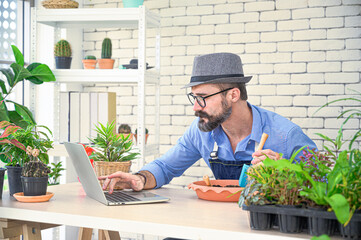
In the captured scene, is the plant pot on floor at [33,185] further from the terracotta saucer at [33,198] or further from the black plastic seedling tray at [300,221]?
the black plastic seedling tray at [300,221]

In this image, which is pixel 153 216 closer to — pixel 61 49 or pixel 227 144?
pixel 227 144

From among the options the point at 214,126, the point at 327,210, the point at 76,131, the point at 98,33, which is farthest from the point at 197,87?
the point at 98,33

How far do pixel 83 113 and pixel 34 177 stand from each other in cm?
183

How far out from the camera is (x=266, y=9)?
12.3 ft

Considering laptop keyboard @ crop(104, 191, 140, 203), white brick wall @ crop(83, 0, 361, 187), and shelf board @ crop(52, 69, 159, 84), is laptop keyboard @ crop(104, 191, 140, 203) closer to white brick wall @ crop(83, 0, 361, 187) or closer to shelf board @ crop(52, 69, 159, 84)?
shelf board @ crop(52, 69, 159, 84)

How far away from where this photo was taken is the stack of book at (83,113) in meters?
3.63

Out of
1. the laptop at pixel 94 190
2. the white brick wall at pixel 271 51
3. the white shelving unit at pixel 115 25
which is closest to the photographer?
the laptop at pixel 94 190

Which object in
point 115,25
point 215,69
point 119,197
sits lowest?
point 119,197

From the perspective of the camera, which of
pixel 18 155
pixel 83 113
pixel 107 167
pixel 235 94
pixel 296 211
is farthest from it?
pixel 83 113

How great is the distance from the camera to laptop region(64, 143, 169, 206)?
1807 millimetres

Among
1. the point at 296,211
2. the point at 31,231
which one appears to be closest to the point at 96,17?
the point at 31,231

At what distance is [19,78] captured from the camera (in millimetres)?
3318

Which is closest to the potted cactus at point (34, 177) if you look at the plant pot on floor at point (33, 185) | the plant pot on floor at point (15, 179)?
the plant pot on floor at point (33, 185)

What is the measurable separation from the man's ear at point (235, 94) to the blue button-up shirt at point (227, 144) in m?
0.11
